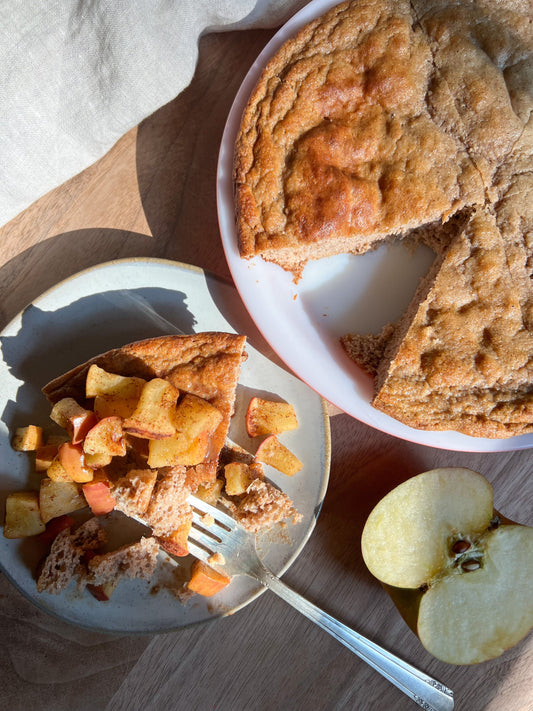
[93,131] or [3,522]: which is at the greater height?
[93,131]

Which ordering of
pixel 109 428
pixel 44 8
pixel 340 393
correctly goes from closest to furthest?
pixel 109 428
pixel 44 8
pixel 340 393

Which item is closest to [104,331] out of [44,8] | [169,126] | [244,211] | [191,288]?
[191,288]

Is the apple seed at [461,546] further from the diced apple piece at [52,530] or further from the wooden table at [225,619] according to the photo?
the diced apple piece at [52,530]

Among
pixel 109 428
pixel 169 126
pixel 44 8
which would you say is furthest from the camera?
pixel 169 126

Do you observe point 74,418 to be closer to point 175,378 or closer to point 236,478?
point 175,378

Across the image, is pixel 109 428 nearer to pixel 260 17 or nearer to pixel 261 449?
pixel 261 449

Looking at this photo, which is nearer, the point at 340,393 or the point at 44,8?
the point at 44,8

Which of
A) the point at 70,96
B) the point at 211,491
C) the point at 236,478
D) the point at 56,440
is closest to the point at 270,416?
the point at 236,478
